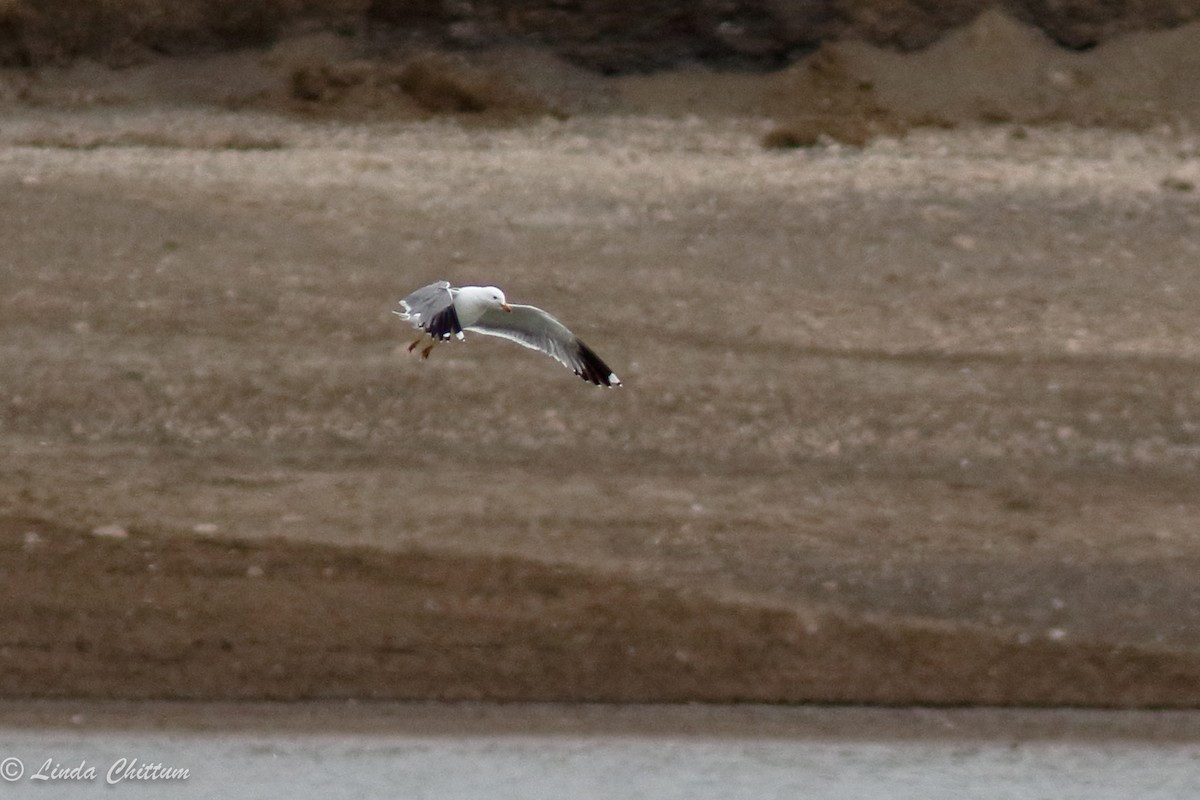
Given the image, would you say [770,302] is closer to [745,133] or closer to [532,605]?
[745,133]

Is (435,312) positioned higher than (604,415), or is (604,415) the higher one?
(435,312)

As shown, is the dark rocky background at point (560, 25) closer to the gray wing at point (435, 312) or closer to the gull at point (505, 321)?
the gull at point (505, 321)

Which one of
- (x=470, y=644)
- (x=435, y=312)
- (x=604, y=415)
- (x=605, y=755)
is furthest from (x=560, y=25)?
(x=605, y=755)

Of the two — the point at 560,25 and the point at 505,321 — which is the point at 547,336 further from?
the point at 560,25

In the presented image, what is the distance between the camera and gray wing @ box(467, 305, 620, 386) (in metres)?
12.1

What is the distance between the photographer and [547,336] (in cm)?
1235

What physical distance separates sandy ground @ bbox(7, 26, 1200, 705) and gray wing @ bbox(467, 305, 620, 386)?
83cm

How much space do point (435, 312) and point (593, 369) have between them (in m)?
1.12

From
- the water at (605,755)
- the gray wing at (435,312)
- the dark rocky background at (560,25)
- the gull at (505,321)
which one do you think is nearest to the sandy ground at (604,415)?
the water at (605,755)

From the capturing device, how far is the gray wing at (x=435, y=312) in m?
11.2

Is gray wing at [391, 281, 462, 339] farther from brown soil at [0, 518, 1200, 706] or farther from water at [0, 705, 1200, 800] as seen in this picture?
water at [0, 705, 1200, 800]

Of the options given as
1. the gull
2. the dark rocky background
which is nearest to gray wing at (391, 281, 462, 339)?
the gull

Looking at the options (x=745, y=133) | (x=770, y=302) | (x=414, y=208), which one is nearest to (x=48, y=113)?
(x=414, y=208)

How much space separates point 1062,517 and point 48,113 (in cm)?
1032
